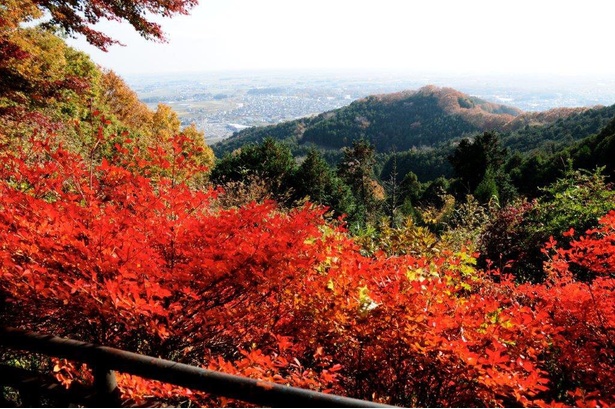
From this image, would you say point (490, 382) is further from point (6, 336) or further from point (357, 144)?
point (357, 144)

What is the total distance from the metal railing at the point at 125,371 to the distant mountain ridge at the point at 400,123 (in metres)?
93.3

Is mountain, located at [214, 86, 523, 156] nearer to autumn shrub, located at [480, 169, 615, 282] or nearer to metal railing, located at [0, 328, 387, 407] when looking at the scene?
autumn shrub, located at [480, 169, 615, 282]

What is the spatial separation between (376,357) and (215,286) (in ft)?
4.97

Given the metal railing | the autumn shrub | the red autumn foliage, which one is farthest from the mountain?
the metal railing

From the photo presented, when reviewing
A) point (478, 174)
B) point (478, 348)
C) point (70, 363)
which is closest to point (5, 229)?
point (70, 363)

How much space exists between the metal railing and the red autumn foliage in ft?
2.25

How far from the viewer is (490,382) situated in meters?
2.69

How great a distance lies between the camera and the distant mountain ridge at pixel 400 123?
340 ft

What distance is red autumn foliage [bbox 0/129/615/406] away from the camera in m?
2.92

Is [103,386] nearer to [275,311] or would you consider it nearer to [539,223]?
[275,311]

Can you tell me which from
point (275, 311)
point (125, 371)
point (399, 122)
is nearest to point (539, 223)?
point (275, 311)

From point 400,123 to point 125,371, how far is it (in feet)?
399

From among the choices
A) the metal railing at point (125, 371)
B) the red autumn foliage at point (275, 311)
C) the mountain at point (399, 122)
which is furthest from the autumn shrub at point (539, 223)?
the mountain at point (399, 122)

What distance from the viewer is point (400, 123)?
11738cm
